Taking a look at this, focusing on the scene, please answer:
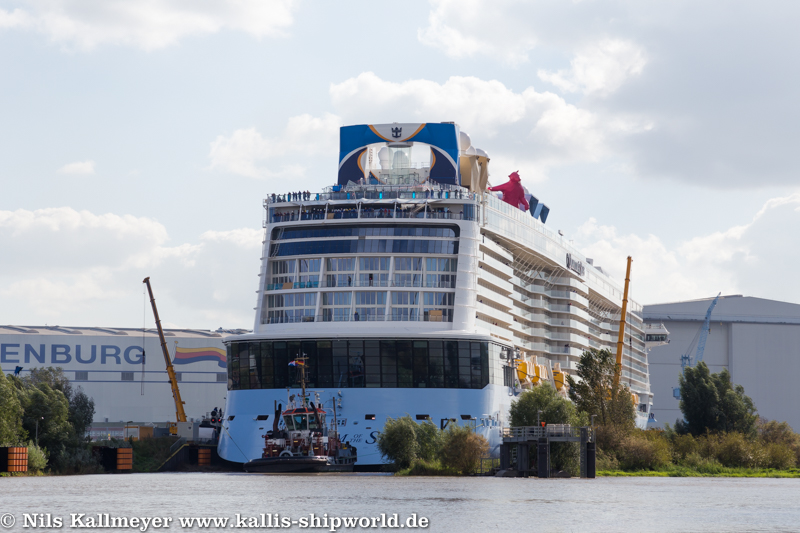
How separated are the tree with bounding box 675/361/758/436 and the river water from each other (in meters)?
46.7

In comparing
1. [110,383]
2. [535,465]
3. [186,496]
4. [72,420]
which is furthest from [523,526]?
[110,383]

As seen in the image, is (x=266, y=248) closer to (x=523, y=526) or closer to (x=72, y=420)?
(x=72, y=420)

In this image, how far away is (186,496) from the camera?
5859 centimetres

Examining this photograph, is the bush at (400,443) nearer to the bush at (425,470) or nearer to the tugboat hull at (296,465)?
the bush at (425,470)

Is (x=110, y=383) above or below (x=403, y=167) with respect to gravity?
below

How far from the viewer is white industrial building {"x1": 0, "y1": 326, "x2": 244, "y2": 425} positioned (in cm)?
15575

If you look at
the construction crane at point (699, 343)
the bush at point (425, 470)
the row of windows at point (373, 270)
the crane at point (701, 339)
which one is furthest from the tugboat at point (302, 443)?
the crane at point (701, 339)

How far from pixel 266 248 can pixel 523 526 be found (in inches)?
2325

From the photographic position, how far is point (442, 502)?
2140 inches

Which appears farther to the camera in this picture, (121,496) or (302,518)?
(121,496)

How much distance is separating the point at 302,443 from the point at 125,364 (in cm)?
7868

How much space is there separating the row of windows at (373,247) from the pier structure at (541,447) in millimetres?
18378

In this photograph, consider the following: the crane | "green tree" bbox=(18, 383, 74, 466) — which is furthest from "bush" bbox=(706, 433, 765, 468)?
the crane

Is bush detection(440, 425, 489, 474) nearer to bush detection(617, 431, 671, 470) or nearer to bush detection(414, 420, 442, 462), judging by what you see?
bush detection(414, 420, 442, 462)
